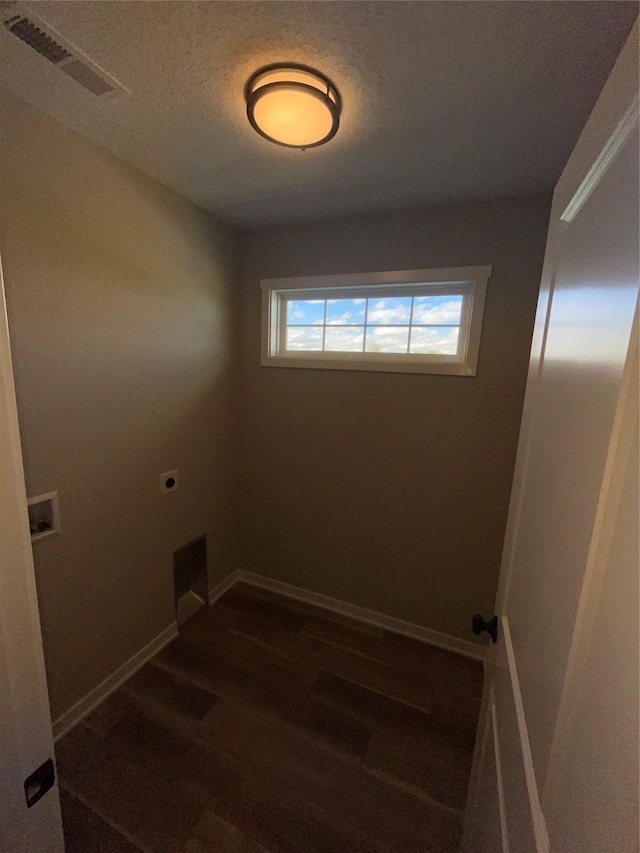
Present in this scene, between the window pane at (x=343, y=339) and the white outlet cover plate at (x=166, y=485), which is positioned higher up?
the window pane at (x=343, y=339)

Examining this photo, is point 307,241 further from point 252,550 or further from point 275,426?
point 252,550

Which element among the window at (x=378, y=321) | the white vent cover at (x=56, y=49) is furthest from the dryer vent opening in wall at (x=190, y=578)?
the white vent cover at (x=56, y=49)

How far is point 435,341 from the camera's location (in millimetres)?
1867

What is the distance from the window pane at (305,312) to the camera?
2.10m

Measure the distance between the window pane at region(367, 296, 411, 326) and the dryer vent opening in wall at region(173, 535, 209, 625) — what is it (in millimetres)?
1763

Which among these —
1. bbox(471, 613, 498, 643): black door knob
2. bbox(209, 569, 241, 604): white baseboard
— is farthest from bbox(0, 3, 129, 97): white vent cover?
bbox(209, 569, 241, 604): white baseboard

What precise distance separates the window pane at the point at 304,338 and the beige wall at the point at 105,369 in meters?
0.41

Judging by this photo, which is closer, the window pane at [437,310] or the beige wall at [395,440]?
the beige wall at [395,440]

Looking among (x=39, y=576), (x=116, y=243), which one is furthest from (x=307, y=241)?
(x=39, y=576)

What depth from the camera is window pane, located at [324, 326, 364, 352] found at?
2.02 m

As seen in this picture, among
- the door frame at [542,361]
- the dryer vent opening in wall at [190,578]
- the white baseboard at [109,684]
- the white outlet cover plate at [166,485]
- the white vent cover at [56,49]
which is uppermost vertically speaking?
the white vent cover at [56,49]

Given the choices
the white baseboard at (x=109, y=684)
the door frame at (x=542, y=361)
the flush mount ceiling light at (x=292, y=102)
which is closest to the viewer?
the door frame at (x=542, y=361)

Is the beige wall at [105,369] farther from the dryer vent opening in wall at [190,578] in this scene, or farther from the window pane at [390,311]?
the window pane at [390,311]

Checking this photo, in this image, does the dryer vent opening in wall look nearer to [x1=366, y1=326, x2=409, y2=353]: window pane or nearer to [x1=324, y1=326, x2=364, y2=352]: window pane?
[x1=324, y1=326, x2=364, y2=352]: window pane
